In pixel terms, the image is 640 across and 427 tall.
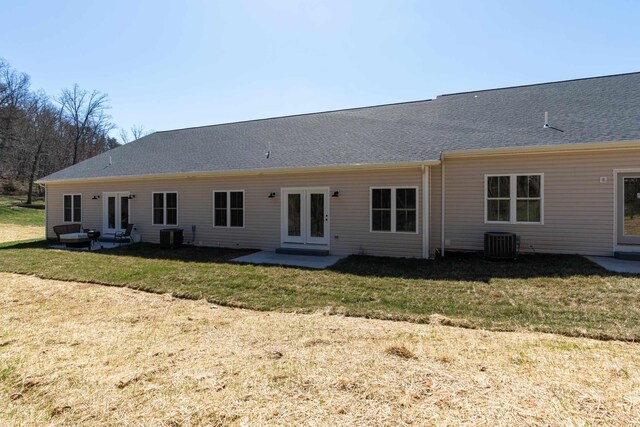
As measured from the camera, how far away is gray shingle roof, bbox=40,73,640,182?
9.30 metres

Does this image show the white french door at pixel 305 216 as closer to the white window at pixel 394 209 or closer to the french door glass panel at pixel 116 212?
the white window at pixel 394 209

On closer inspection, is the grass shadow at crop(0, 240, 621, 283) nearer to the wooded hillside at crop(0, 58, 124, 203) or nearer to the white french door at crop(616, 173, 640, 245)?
the white french door at crop(616, 173, 640, 245)

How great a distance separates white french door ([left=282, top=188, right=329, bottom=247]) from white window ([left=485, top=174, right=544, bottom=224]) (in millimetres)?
4462

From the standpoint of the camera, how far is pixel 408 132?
447 inches

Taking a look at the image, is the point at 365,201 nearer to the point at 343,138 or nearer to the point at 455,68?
the point at 343,138

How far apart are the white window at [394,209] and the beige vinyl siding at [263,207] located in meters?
0.14

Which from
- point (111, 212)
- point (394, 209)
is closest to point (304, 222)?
point (394, 209)

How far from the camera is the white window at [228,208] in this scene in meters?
11.7

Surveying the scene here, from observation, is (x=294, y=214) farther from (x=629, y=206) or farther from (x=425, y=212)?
(x=629, y=206)

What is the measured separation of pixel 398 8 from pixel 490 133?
4296 millimetres

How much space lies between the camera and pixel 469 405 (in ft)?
8.65

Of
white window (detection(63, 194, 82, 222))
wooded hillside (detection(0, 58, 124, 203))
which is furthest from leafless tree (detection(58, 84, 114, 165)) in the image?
white window (detection(63, 194, 82, 222))

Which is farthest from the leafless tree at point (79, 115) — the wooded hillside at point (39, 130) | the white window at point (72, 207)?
the white window at point (72, 207)

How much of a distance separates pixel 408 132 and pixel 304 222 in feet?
14.6
